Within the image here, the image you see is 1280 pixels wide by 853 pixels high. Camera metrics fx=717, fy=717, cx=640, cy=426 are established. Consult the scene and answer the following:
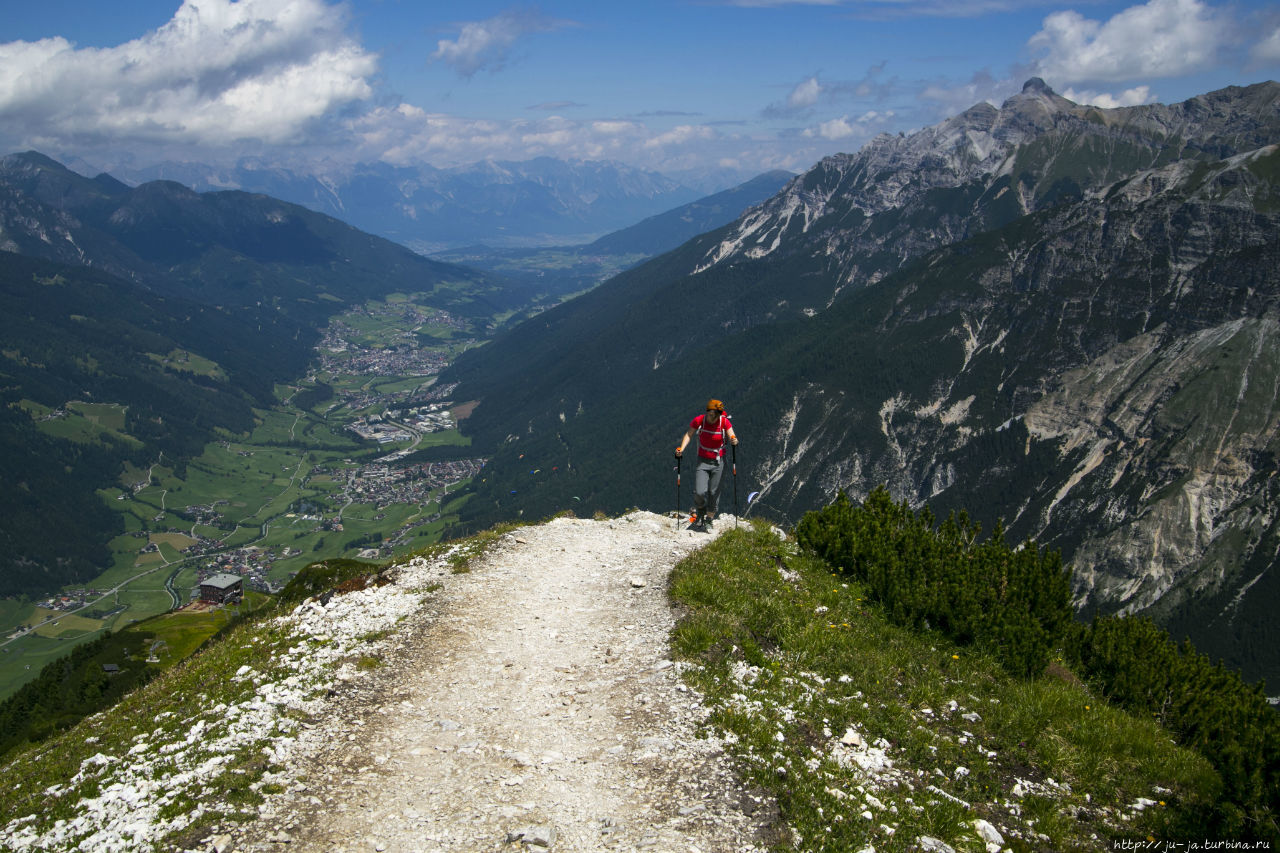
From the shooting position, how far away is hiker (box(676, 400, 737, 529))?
90.0 feet

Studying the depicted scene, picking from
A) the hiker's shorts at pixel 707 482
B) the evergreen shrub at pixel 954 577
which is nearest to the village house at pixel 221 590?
the hiker's shorts at pixel 707 482

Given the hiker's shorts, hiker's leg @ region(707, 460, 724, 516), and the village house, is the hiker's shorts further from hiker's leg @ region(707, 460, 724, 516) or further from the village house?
the village house

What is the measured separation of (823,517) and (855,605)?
19.2 feet

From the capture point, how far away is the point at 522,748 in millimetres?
14719

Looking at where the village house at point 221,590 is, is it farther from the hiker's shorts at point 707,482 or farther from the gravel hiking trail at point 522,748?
the gravel hiking trail at point 522,748

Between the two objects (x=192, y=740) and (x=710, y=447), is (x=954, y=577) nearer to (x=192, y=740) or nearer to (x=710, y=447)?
(x=710, y=447)

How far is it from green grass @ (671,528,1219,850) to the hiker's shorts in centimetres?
780

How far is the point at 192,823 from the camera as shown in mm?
12219

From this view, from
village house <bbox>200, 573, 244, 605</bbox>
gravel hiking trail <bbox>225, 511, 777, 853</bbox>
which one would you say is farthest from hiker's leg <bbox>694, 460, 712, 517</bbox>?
village house <bbox>200, 573, 244, 605</bbox>

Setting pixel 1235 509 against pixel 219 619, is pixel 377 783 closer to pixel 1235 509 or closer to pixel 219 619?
Result: pixel 219 619

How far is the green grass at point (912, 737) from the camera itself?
1277cm

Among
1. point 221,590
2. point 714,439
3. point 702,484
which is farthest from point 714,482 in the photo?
point 221,590

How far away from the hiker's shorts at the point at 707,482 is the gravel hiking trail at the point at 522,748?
6.77m

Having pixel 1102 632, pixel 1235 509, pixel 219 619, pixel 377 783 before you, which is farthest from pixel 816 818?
pixel 1235 509
